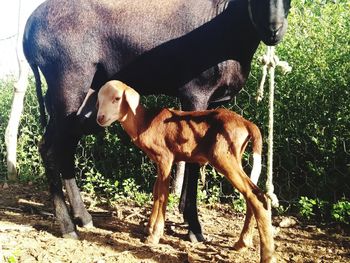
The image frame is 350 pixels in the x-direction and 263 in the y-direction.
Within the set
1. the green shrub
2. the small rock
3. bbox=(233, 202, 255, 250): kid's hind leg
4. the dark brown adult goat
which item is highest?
the dark brown adult goat

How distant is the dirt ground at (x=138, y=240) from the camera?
2.62m

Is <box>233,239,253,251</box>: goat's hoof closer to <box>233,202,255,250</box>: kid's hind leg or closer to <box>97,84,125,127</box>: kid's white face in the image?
<box>233,202,255,250</box>: kid's hind leg

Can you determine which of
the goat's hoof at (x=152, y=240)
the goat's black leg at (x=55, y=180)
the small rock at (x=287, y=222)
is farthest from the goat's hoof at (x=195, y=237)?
the small rock at (x=287, y=222)

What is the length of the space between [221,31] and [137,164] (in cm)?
261

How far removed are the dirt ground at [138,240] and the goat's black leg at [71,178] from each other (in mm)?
103

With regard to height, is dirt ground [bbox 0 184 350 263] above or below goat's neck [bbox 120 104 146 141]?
below

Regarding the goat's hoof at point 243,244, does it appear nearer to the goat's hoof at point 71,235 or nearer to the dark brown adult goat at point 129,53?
the dark brown adult goat at point 129,53

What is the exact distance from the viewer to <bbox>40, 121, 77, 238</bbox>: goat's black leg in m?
2.98

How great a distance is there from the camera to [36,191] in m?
5.03

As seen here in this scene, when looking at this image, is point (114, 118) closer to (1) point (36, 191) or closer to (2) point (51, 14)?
(2) point (51, 14)

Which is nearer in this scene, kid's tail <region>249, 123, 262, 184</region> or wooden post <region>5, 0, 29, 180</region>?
kid's tail <region>249, 123, 262, 184</region>

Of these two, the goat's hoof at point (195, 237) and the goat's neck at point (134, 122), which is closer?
the goat's neck at point (134, 122)

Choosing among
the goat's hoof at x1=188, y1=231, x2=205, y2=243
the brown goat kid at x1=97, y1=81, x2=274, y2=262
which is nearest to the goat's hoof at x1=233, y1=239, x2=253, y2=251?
the brown goat kid at x1=97, y1=81, x2=274, y2=262

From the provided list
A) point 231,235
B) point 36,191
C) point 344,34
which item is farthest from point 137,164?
point 344,34
